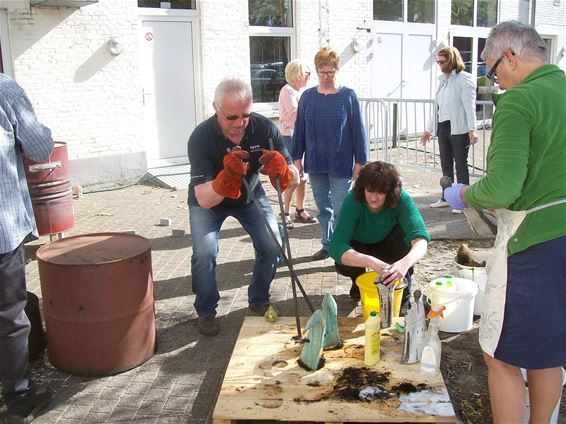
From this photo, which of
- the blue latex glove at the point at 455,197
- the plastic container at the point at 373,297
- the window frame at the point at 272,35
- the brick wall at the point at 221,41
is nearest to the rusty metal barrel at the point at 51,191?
the plastic container at the point at 373,297

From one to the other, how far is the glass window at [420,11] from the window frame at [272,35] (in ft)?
10.6

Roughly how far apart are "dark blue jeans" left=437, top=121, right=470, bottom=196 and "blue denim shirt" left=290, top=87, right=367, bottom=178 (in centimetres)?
194

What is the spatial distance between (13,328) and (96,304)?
452 mm

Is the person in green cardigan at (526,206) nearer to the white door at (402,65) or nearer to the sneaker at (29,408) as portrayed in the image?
the sneaker at (29,408)

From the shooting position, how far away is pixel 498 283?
95.3 inches

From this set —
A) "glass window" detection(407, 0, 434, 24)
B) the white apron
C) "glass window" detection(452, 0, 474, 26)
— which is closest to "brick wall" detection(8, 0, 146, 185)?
"glass window" detection(407, 0, 434, 24)

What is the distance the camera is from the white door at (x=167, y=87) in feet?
30.3

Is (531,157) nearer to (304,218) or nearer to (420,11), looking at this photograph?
(304,218)

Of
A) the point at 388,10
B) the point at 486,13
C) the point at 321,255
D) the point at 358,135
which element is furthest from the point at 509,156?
the point at 486,13

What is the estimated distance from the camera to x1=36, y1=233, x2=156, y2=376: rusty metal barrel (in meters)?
3.27

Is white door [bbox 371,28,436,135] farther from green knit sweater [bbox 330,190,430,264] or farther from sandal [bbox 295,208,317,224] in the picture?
green knit sweater [bbox 330,190,430,264]

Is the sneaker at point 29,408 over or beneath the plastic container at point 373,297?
beneath

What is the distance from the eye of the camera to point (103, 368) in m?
3.45

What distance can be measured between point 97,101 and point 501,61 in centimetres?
732
